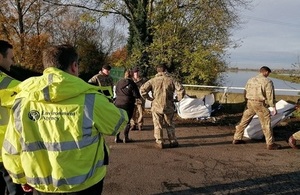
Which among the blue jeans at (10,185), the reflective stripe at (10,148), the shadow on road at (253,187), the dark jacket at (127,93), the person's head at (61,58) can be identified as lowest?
the shadow on road at (253,187)

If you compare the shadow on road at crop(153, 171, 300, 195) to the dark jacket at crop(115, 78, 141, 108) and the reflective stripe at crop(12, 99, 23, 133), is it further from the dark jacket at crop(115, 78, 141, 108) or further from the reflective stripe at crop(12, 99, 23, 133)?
the dark jacket at crop(115, 78, 141, 108)

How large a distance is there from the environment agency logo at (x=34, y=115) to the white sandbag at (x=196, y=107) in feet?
30.8

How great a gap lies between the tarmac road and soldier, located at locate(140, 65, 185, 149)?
0.42m

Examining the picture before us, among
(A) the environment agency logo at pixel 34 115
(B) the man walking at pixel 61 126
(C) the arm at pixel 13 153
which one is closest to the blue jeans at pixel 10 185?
(C) the arm at pixel 13 153

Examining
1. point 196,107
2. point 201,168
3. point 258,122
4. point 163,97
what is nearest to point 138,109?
point 196,107

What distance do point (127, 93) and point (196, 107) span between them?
3.75 m

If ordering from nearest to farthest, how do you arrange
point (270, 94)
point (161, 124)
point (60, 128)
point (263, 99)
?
1. point (60, 128)
2. point (270, 94)
3. point (263, 99)
4. point (161, 124)

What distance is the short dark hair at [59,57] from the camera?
2.59m

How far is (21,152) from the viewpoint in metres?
2.66

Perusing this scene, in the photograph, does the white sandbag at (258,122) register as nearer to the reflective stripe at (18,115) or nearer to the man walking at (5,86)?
the man walking at (5,86)

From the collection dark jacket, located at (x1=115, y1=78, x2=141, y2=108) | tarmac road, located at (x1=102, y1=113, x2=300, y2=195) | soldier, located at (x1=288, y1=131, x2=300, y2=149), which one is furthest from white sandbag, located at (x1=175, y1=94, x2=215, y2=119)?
soldier, located at (x1=288, y1=131, x2=300, y2=149)

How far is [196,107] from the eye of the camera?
11711 mm

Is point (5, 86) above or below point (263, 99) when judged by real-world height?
above

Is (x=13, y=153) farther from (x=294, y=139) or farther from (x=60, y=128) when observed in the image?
(x=294, y=139)
